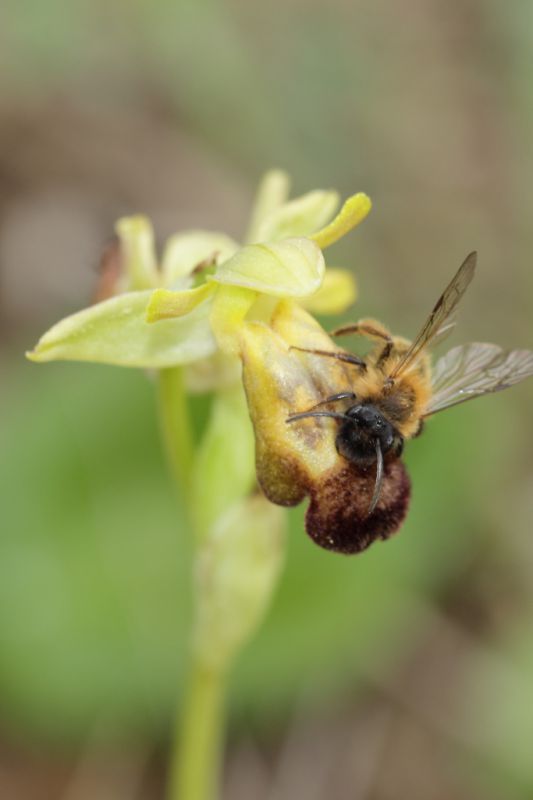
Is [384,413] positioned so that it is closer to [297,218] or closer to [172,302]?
[172,302]

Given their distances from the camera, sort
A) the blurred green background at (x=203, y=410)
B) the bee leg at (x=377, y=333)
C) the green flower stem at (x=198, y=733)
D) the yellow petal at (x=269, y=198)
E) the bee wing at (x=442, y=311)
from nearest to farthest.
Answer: the bee wing at (x=442, y=311), the bee leg at (x=377, y=333), the yellow petal at (x=269, y=198), the green flower stem at (x=198, y=733), the blurred green background at (x=203, y=410)

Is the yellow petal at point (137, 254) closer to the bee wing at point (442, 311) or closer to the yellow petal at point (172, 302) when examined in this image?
the yellow petal at point (172, 302)

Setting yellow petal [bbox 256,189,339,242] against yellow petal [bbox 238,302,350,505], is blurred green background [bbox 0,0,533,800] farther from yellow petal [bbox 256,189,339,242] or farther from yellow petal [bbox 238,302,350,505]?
yellow petal [bbox 238,302,350,505]

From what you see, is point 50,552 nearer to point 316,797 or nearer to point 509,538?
point 316,797

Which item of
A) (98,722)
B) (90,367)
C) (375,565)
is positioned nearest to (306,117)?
(90,367)

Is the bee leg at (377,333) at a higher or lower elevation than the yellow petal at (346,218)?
lower

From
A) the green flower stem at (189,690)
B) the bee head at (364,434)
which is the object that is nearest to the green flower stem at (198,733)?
the green flower stem at (189,690)

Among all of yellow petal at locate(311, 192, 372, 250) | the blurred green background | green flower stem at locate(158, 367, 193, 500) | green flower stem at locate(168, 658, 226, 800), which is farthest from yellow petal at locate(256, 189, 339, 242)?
the blurred green background

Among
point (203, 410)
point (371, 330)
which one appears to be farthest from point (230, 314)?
point (203, 410)
